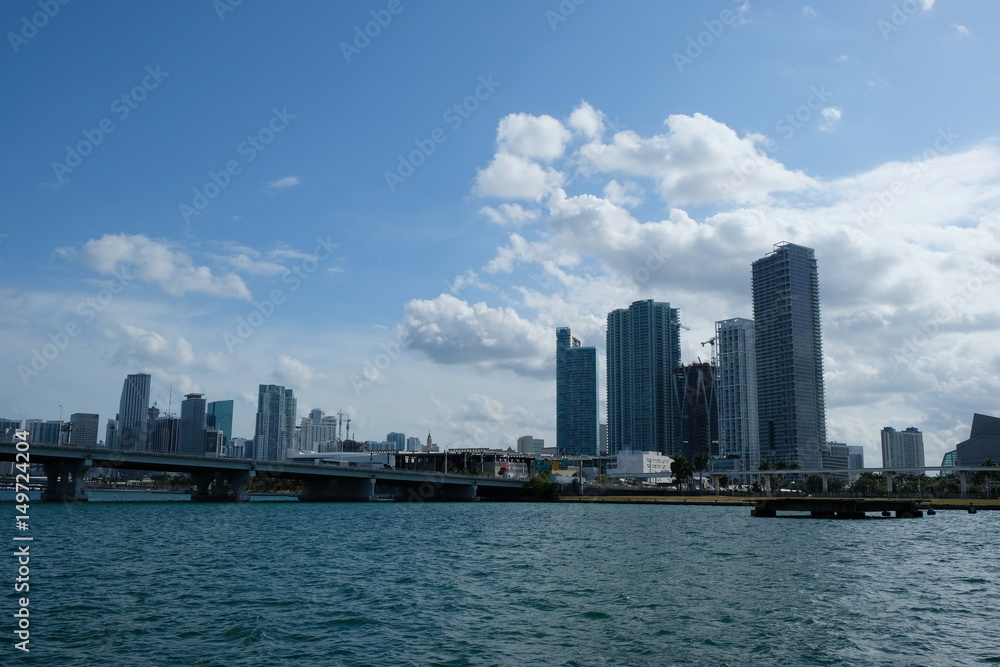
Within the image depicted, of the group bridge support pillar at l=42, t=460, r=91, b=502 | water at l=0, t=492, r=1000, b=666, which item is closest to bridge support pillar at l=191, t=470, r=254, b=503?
bridge support pillar at l=42, t=460, r=91, b=502

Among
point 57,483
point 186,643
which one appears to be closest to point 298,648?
point 186,643

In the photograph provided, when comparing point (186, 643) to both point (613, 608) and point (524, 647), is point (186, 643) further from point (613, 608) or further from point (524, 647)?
point (613, 608)

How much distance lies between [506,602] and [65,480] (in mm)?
139126

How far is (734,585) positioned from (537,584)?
11217 millimetres

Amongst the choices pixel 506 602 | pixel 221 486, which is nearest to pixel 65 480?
pixel 221 486

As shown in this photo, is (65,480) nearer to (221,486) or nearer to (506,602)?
(221,486)

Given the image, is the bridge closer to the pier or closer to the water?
the water

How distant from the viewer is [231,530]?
89.1 m

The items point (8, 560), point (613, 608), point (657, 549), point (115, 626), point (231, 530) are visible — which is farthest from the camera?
point (231, 530)

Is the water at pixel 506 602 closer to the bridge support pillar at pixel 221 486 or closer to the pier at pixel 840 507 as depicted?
the pier at pixel 840 507

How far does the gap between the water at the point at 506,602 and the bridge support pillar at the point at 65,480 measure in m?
84.6

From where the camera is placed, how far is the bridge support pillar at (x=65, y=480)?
491 ft

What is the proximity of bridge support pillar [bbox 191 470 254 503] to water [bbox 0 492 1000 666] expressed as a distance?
10603 centimetres

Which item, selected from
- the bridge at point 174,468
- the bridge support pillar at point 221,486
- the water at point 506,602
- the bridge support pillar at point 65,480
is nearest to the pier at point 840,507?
the water at point 506,602
